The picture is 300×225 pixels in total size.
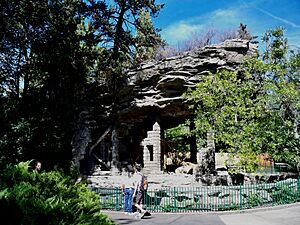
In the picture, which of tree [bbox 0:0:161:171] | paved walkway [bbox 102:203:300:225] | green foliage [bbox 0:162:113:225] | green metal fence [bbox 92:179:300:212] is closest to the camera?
green foliage [bbox 0:162:113:225]

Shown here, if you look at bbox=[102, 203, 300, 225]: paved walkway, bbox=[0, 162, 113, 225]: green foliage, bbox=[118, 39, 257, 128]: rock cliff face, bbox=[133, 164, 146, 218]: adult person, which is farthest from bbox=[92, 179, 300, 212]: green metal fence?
bbox=[0, 162, 113, 225]: green foliage

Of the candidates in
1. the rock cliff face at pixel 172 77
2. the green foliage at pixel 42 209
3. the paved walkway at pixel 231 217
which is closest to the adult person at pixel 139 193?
the paved walkway at pixel 231 217

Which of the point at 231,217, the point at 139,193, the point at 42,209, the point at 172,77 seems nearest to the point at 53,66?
the point at 172,77

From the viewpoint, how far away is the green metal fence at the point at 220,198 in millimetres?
11602

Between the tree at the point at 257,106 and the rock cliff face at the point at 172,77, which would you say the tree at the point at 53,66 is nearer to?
the rock cliff face at the point at 172,77

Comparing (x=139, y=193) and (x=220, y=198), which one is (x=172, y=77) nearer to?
(x=220, y=198)

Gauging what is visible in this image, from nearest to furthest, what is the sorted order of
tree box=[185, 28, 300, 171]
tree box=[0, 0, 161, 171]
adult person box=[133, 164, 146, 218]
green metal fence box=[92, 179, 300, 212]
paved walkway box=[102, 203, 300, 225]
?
paved walkway box=[102, 203, 300, 225], adult person box=[133, 164, 146, 218], green metal fence box=[92, 179, 300, 212], tree box=[185, 28, 300, 171], tree box=[0, 0, 161, 171]

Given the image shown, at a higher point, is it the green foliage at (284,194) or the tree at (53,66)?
the tree at (53,66)

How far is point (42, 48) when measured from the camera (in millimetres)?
16703

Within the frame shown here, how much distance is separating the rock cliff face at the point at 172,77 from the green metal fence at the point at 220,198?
633cm

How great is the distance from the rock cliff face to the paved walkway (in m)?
7.35

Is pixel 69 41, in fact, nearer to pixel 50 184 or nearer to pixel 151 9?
pixel 151 9

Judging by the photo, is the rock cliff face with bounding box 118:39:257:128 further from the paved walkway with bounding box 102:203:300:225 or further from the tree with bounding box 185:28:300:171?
the paved walkway with bounding box 102:203:300:225

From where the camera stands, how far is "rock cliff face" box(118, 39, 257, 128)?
1585 cm
